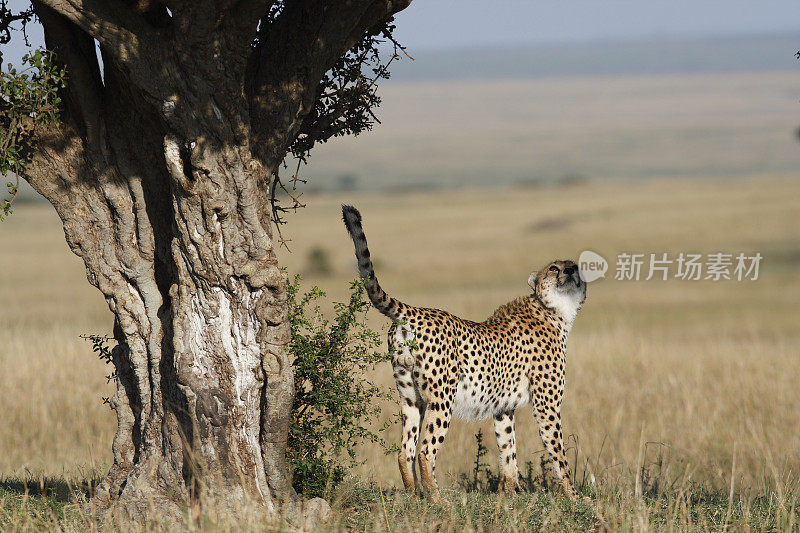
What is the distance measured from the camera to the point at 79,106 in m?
5.47

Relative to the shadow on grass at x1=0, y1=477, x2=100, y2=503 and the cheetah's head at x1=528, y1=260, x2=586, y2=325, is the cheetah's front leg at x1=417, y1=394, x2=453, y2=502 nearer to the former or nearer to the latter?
the cheetah's head at x1=528, y1=260, x2=586, y2=325

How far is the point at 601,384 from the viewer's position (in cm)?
1129

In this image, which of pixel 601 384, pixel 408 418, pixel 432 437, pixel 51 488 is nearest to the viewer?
pixel 432 437

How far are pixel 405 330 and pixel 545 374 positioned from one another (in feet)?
4.40

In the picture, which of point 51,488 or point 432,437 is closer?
point 432,437

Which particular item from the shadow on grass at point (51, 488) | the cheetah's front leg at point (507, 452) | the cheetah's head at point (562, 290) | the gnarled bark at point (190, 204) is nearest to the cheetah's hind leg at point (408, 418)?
the cheetah's front leg at point (507, 452)

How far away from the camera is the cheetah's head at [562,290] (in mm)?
7316

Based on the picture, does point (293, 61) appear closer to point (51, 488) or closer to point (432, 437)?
point (432, 437)

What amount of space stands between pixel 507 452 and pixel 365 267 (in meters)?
1.97

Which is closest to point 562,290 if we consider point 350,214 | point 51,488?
point 350,214

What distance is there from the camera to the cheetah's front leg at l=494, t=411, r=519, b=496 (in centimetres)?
679

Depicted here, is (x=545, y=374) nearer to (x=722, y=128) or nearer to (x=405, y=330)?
(x=405, y=330)

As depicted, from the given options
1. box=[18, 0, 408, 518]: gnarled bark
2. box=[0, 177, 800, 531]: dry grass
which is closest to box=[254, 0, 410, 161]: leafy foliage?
box=[18, 0, 408, 518]: gnarled bark

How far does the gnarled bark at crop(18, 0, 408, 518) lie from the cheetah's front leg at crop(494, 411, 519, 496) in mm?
1892
